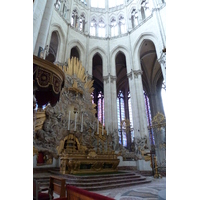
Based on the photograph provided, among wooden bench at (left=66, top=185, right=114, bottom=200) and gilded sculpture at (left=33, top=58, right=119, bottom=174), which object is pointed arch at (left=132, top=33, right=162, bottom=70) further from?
wooden bench at (left=66, top=185, right=114, bottom=200)

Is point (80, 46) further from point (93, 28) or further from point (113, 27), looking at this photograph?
point (113, 27)

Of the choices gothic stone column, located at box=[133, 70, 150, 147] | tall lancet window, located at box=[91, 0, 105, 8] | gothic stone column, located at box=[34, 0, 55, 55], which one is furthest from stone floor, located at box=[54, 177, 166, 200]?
tall lancet window, located at box=[91, 0, 105, 8]

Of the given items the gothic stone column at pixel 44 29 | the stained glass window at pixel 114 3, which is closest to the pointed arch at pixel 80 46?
the gothic stone column at pixel 44 29

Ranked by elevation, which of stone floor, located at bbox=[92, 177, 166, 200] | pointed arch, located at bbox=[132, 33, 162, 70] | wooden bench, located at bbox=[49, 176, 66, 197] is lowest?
stone floor, located at bbox=[92, 177, 166, 200]

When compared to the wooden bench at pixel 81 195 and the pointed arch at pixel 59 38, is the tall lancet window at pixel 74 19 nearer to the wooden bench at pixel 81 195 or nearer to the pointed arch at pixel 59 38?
the pointed arch at pixel 59 38

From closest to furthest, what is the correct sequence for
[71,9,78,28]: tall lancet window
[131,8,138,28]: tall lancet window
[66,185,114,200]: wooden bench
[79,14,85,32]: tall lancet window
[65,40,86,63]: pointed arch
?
[66,185,114,200]: wooden bench
[65,40,86,63]: pointed arch
[71,9,78,28]: tall lancet window
[131,8,138,28]: tall lancet window
[79,14,85,32]: tall lancet window

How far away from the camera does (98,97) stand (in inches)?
797

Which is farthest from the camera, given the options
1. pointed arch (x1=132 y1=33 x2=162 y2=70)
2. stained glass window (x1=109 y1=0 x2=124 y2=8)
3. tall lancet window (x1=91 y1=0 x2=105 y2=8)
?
tall lancet window (x1=91 y1=0 x2=105 y2=8)

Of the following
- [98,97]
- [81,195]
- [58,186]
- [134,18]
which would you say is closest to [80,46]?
[134,18]

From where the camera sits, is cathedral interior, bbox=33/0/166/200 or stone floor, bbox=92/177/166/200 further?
cathedral interior, bbox=33/0/166/200

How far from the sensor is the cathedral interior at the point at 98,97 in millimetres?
5113

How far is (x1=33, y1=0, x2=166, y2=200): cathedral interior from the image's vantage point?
16.8 ft

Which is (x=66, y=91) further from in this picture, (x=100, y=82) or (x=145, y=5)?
(x=145, y=5)

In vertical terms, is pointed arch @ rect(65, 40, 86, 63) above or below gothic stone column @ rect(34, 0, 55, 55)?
above
